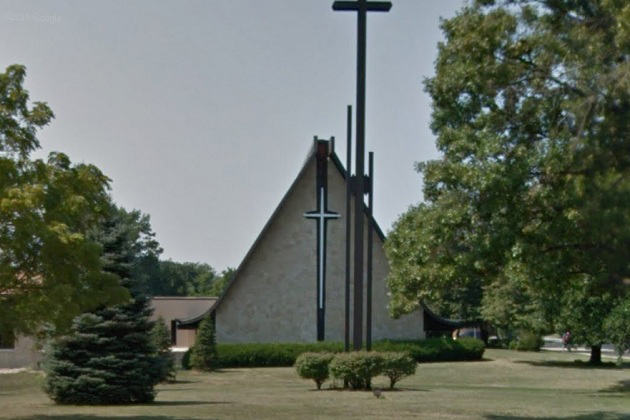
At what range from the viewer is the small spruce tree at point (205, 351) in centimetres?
4453

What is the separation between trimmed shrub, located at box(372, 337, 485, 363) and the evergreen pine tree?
27.7 meters

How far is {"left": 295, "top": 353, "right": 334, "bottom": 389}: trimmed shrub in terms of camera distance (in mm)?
27281

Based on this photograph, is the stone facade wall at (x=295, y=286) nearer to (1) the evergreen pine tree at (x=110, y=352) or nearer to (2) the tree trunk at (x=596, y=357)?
(2) the tree trunk at (x=596, y=357)

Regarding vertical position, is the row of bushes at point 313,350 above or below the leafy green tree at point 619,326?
below

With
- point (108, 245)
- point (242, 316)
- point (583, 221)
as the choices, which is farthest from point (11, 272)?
point (242, 316)

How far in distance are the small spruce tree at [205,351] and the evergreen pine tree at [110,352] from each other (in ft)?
68.2

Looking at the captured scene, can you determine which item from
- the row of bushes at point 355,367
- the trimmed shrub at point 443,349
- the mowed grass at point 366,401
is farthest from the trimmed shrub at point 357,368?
the trimmed shrub at point 443,349

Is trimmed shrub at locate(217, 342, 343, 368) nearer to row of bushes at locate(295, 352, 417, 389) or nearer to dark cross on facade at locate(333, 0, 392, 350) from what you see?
row of bushes at locate(295, 352, 417, 389)

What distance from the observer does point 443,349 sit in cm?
5112

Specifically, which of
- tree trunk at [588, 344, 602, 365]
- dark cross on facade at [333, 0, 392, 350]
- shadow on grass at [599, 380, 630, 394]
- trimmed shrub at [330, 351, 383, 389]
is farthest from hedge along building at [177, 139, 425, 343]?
trimmed shrub at [330, 351, 383, 389]

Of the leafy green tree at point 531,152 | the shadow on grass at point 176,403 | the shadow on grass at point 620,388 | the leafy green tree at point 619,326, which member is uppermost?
the leafy green tree at point 531,152

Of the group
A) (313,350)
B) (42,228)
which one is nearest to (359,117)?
(42,228)

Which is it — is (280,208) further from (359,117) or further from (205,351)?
(359,117)

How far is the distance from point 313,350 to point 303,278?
6.85 meters
